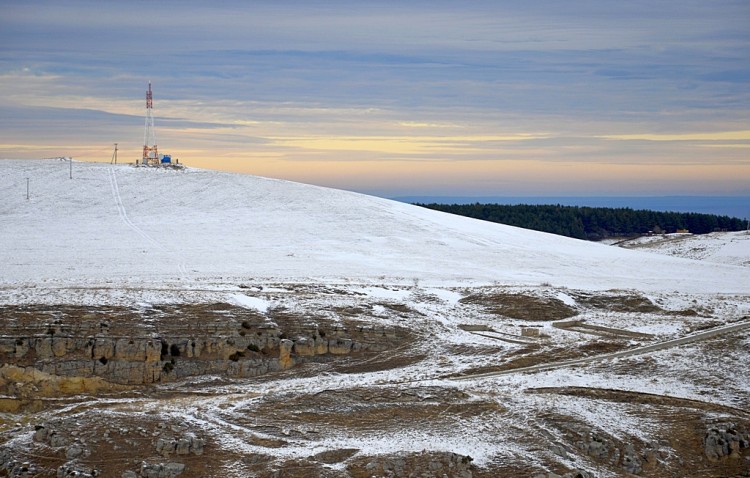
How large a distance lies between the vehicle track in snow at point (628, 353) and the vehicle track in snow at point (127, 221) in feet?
62.7

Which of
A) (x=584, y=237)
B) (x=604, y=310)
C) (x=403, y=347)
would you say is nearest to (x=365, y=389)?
(x=403, y=347)

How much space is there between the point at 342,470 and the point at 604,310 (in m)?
23.9

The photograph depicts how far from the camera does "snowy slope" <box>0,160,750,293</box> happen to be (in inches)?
1940

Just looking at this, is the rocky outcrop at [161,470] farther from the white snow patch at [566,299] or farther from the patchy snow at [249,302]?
the white snow patch at [566,299]

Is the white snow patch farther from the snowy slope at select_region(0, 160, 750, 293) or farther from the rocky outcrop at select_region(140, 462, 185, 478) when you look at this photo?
the rocky outcrop at select_region(140, 462, 185, 478)

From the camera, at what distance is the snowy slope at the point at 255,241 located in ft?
162

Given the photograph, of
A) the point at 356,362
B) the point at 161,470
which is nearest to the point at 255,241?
the point at 356,362

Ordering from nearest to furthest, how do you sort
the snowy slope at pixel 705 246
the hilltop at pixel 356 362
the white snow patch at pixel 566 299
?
1. the hilltop at pixel 356 362
2. the white snow patch at pixel 566 299
3. the snowy slope at pixel 705 246

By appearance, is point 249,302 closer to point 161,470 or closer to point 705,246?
point 161,470

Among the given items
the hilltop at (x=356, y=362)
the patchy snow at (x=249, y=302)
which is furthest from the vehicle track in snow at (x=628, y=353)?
the patchy snow at (x=249, y=302)

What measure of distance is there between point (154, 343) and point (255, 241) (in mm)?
26010

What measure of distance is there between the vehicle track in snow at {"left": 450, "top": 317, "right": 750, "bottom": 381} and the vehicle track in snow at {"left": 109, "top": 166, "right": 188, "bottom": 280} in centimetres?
1912

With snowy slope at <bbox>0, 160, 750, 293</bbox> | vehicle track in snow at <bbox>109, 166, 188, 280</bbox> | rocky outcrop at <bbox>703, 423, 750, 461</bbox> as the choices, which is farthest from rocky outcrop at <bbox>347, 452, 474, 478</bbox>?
vehicle track in snow at <bbox>109, 166, 188, 280</bbox>

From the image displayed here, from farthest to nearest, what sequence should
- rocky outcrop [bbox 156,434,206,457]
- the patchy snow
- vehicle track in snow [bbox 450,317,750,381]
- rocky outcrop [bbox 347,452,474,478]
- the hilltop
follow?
the patchy snow → vehicle track in snow [bbox 450,317,750,381] → the hilltop → rocky outcrop [bbox 156,434,206,457] → rocky outcrop [bbox 347,452,474,478]
